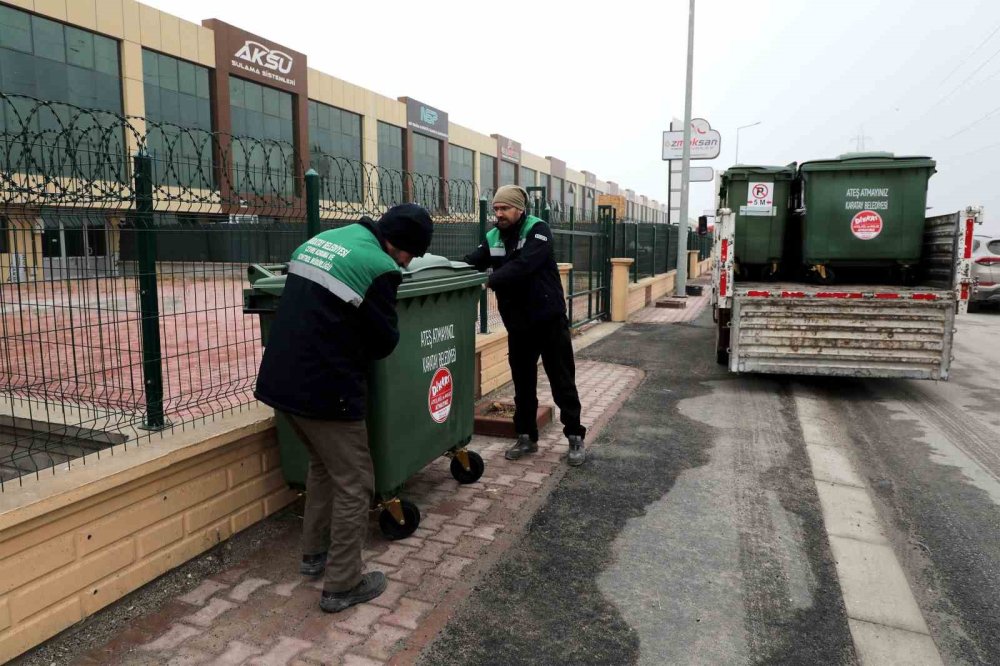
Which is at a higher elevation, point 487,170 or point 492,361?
point 487,170

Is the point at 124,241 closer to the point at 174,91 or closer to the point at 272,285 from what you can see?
the point at 272,285

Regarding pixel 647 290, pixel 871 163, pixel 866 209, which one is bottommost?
pixel 647 290

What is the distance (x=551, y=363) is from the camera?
4.82 m

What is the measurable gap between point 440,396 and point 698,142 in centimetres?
1881

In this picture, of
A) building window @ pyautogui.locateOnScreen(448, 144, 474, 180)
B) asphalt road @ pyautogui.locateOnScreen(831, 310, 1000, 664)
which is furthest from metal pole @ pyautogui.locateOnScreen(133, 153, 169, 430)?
building window @ pyautogui.locateOnScreen(448, 144, 474, 180)

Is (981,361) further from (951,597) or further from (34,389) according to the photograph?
(34,389)

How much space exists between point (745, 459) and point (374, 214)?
3.22 m

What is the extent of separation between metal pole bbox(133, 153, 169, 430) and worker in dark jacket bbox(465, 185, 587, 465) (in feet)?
6.32

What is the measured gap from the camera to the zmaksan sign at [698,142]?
19969mm

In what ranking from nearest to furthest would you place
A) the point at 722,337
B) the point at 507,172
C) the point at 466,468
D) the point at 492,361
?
the point at 466,468
the point at 492,361
the point at 722,337
the point at 507,172

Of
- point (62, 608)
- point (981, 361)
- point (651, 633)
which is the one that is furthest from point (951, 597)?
point (981, 361)

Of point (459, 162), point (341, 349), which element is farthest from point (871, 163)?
point (459, 162)

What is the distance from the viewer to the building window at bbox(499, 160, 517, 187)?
60312mm

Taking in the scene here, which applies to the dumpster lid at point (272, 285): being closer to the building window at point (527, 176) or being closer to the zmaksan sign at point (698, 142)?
the zmaksan sign at point (698, 142)
